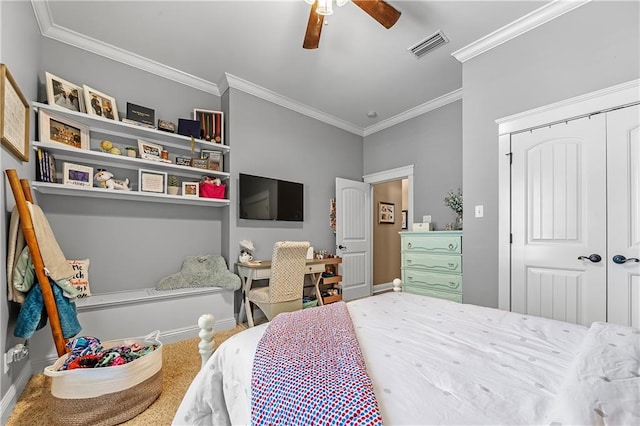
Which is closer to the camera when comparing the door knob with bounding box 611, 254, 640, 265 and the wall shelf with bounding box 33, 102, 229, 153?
the door knob with bounding box 611, 254, 640, 265

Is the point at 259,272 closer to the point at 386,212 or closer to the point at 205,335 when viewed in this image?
the point at 205,335

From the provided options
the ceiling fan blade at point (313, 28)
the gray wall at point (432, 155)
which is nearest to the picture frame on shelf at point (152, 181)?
the ceiling fan blade at point (313, 28)

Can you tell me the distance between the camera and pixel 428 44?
2645 mm

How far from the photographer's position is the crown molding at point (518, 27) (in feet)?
6.95

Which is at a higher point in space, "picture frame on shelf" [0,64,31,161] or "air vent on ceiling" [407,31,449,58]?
"air vent on ceiling" [407,31,449,58]

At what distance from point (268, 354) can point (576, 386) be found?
33.6 inches

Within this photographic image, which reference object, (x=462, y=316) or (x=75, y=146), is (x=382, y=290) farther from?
(x=75, y=146)

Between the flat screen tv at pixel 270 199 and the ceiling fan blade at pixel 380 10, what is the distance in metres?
2.10

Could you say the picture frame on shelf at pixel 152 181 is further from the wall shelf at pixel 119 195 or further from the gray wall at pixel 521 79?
the gray wall at pixel 521 79

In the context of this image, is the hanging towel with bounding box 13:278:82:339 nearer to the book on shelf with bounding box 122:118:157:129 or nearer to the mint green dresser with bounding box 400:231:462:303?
the book on shelf with bounding box 122:118:157:129

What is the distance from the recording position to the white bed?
0.66 meters

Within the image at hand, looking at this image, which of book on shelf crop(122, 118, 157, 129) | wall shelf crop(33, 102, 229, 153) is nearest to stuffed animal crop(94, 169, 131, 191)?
wall shelf crop(33, 102, 229, 153)

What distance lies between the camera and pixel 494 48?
2.53 meters

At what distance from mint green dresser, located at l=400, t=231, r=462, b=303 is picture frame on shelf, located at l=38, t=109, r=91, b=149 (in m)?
3.42
